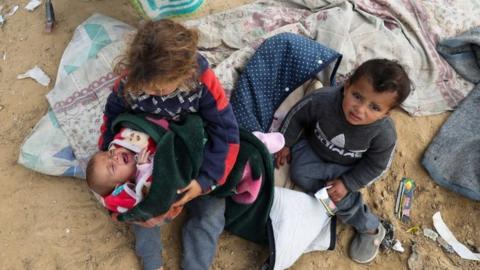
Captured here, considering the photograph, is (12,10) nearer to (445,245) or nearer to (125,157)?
(125,157)

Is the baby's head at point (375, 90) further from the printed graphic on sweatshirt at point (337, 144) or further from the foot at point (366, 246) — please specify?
the foot at point (366, 246)

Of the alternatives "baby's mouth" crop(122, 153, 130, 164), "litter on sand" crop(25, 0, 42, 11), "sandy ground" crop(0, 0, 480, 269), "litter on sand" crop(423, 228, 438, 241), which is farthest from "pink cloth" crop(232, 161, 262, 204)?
"litter on sand" crop(25, 0, 42, 11)

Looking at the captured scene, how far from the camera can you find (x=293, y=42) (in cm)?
244

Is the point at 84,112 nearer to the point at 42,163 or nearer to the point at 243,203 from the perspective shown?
the point at 42,163

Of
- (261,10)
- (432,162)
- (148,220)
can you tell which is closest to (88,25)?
(261,10)

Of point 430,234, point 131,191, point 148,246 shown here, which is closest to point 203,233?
point 148,246

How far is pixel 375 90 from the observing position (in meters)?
1.83

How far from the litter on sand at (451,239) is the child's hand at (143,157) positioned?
1.61 meters

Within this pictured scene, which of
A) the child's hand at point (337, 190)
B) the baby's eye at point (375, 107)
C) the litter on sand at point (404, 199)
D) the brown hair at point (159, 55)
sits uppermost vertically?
the brown hair at point (159, 55)

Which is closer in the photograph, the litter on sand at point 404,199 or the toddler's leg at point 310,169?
the toddler's leg at point 310,169

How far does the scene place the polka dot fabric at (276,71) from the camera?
94.9 inches

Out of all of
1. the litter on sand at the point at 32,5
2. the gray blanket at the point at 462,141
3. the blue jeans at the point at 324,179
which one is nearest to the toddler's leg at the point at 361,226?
the blue jeans at the point at 324,179

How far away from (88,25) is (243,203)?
1421mm

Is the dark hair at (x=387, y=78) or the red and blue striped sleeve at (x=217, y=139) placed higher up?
the dark hair at (x=387, y=78)
